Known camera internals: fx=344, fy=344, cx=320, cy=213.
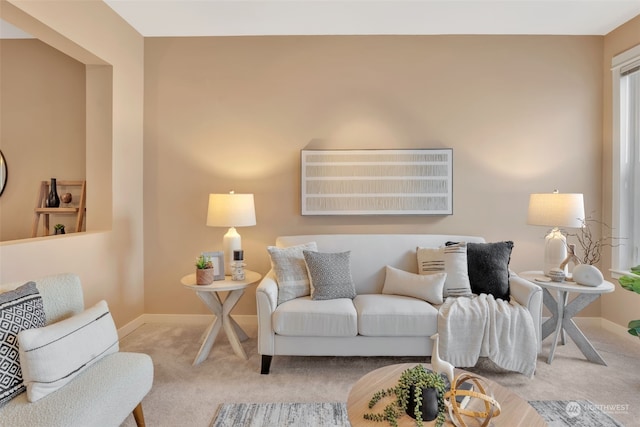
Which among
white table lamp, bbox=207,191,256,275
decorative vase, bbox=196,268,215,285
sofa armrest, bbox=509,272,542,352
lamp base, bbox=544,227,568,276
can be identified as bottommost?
sofa armrest, bbox=509,272,542,352

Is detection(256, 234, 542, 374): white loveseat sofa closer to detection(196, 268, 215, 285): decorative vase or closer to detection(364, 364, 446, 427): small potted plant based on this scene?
detection(196, 268, 215, 285): decorative vase

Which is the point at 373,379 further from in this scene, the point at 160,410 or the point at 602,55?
the point at 602,55

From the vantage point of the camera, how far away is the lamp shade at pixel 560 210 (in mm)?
2633

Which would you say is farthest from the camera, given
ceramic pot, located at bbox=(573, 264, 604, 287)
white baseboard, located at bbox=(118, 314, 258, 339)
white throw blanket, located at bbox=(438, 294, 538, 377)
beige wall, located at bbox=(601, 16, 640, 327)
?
white baseboard, located at bbox=(118, 314, 258, 339)

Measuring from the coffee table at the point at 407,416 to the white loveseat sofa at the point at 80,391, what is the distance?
101 centimetres

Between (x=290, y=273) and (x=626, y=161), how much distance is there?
321 cm

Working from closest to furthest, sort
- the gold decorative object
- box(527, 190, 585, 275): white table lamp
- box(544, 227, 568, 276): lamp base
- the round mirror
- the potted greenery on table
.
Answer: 1. the gold decorative object
2. the potted greenery on table
3. box(527, 190, 585, 275): white table lamp
4. box(544, 227, 568, 276): lamp base
5. the round mirror

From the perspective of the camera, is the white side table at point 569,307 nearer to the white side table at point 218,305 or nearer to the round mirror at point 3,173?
the white side table at point 218,305

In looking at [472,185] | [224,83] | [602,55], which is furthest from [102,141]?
[602,55]

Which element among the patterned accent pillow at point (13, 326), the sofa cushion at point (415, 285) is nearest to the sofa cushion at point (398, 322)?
the sofa cushion at point (415, 285)

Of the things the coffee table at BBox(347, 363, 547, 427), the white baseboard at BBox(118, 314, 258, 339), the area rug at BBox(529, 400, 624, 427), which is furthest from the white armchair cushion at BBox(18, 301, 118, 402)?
the area rug at BBox(529, 400, 624, 427)

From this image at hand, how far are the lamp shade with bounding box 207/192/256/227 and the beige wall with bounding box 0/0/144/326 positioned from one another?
943 mm

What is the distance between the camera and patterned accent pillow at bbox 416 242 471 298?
8.82 feet

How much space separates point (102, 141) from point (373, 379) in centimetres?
292
